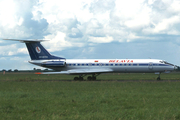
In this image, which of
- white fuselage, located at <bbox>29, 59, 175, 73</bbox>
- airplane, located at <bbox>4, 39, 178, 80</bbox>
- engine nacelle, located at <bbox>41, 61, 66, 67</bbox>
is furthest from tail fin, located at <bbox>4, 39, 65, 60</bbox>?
white fuselage, located at <bbox>29, 59, 175, 73</bbox>

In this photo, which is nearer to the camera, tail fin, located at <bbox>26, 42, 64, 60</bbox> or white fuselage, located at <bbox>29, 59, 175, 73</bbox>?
white fuselage, located at <bbox>29, 59, 175, 73</bbox>

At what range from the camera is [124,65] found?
36.1 meters

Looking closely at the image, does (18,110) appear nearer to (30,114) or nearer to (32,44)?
(30,114)

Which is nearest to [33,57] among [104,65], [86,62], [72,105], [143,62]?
[86,62]

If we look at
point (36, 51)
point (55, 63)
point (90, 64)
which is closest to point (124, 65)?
point (90, 64)

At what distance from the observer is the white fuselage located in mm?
35812

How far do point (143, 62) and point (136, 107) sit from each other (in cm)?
2558

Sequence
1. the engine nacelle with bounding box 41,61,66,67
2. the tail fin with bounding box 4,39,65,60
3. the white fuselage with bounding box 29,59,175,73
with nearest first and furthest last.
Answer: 1. the white fuselage with bounding box 29,59,175,73
2. the engine nacelle with bounding box 41,61,66,67
3. the tail fin with bounding box 4,39,65,60

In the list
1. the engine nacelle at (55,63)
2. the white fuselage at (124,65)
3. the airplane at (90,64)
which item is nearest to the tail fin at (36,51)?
the airplane at (90,64)

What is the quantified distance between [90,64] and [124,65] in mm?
5168

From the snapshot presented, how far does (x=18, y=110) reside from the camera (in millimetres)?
10508

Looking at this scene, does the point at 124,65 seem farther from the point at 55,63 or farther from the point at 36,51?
the point at 36,51

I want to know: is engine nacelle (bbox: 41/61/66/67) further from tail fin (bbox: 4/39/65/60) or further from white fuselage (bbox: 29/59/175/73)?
tail fin (bbox: 4/39/65/60)

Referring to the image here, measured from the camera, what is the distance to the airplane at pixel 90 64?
3588 cm
